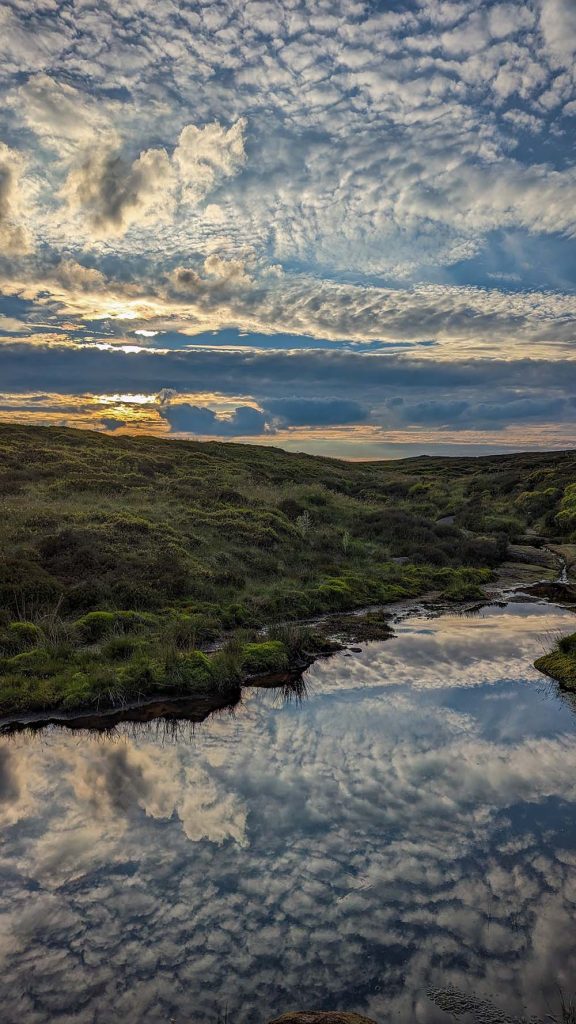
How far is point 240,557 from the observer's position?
27.0 m

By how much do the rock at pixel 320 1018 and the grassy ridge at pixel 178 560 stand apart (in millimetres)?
9318

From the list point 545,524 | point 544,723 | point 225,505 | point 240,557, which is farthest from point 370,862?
point 545,524

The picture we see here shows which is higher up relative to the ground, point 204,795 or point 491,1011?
point 491,1011

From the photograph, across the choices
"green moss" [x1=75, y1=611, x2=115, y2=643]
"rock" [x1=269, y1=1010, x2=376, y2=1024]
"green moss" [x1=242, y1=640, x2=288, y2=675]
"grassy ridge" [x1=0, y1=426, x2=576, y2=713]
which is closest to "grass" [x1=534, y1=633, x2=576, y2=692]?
"green moss" [x1=242, y1=640, x2=288, y2=675]

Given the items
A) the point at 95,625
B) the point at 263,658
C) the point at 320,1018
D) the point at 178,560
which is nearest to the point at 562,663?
the point at 263,658

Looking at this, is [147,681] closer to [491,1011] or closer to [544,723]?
[544,723]

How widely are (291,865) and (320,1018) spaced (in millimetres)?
3027

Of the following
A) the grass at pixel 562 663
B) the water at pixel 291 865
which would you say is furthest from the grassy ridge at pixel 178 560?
the grass at pixel 562 663

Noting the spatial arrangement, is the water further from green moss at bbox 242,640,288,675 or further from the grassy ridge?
the grassy ridge

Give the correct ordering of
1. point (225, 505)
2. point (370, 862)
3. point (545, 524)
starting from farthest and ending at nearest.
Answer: point (545, 524), point (225, 505), point (370, 862)

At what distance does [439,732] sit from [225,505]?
26133 mm

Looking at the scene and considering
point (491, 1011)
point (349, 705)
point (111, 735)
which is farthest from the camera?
point (349, 705)

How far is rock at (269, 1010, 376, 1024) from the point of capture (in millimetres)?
5359

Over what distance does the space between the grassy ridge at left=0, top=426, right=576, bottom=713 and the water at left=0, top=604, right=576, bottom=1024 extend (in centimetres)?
297
